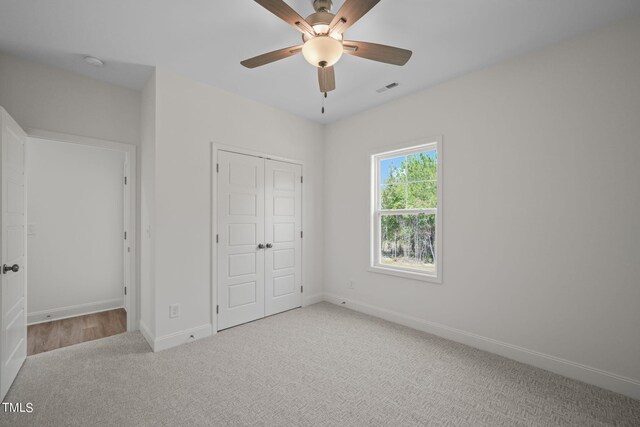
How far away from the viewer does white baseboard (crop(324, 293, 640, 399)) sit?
2102 mm

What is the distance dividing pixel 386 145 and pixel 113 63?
3.00 m

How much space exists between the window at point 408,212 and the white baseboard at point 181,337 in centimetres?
213

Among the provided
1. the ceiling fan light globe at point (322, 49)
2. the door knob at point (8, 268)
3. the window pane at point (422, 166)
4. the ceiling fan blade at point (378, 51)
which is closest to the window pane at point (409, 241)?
the window pane at point (422, 166)

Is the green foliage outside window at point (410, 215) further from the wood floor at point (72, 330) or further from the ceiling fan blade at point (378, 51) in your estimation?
the wood floor at point (72, 330)

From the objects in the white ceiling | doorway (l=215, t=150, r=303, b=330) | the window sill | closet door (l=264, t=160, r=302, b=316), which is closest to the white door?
the white ceiling

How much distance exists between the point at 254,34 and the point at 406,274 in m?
2.89

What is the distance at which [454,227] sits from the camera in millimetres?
3020

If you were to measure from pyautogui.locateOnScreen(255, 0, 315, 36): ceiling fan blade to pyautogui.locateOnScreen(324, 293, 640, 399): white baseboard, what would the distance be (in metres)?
3.04

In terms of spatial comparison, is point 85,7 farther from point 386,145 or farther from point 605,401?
point 605,401

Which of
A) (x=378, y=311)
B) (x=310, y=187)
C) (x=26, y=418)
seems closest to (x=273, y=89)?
(x=310, y=187)

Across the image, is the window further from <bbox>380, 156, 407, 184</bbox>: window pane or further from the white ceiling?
the white ceiling

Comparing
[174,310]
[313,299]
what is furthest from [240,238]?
[313,299]

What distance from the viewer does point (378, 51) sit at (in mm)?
1915

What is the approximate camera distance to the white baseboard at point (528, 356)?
2.10m
